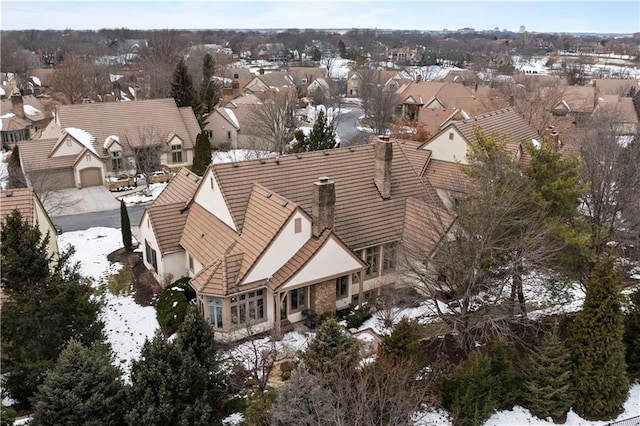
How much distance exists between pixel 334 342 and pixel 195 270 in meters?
11.3

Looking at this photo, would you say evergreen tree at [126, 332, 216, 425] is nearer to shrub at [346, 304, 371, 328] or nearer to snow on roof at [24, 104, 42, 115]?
shrub at [346, 304, 371, 328]

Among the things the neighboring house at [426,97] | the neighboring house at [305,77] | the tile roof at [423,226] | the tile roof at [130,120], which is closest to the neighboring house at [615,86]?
the neighboring house at [426,97]

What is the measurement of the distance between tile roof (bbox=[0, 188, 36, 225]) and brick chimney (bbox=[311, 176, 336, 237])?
12665 millimetres

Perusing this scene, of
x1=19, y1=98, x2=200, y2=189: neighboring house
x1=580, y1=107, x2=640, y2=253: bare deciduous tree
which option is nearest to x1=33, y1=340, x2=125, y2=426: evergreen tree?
x1=580, y1=107, x2=640, y2=253: bare deciduous tree

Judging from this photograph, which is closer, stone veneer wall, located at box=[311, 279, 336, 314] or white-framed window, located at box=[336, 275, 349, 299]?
stone veneer wall, located at box=[311, 279, 336, 314]

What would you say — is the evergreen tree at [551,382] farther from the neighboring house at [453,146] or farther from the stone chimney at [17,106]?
the stone chimney at [17,106]

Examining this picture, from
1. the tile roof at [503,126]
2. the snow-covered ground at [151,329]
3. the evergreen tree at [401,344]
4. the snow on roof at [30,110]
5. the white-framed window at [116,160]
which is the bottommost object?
the snow-covered ground at [151,329]

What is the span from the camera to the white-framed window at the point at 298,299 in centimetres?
2474

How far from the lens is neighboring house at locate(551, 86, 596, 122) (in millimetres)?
75912

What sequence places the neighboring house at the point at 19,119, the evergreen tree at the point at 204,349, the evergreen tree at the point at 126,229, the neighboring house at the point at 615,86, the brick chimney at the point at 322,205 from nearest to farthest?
1. the evergreen tree at the point at 204,349
2. the brick chimney at the point at 322,205
3. the evergreen tree at the point at 126,229
4. the neighboring house at the point at 19,119
5. the neighboring house at the point at 615,86

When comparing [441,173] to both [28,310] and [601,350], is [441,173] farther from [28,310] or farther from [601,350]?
[28,310]

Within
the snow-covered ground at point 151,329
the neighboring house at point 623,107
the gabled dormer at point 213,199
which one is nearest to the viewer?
the snow-covered ground at point 151,329

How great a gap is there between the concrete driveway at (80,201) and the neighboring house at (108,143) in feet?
→ 3.57

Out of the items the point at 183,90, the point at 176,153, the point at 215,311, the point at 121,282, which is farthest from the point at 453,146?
the point at 183,90
